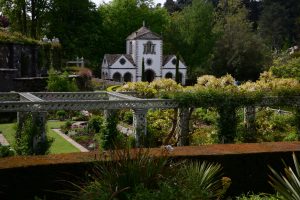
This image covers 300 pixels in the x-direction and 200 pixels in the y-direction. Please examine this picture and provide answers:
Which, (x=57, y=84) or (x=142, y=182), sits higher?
(x=142, y=182)

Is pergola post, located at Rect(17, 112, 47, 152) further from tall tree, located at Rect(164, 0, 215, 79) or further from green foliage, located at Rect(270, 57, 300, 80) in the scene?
tall tree, located at Rect(164, 0, 215, 79)

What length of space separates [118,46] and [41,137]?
4525cm

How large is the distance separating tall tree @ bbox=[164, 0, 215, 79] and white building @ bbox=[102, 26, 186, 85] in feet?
10.7

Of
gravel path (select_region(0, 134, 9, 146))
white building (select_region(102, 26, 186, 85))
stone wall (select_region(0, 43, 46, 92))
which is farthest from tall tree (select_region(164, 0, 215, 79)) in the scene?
gravel path (select_region(0, 134, 9, 146))

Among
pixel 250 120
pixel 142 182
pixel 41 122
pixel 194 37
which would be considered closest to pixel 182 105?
pixel 250 120

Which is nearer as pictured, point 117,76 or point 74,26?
point 74,26

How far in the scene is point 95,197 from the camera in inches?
248

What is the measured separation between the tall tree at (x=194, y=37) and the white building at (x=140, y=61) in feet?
10.7

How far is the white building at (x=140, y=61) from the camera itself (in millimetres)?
55156

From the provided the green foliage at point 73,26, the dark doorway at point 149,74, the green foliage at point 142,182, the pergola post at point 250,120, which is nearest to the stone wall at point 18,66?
the green foliage at point 73,26

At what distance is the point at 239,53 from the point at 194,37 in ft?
28.0

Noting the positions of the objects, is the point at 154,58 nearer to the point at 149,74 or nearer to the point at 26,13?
the point at 149,74

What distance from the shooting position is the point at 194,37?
192ft

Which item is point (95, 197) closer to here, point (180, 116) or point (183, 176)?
point (183, 176)
